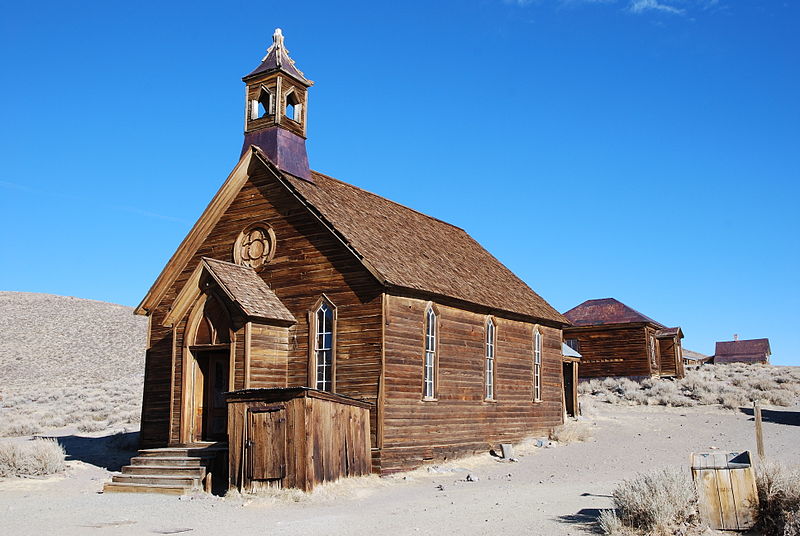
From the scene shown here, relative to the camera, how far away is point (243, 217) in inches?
790

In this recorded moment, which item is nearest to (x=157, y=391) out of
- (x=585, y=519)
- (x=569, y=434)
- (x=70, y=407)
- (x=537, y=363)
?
(x=537, y=363)

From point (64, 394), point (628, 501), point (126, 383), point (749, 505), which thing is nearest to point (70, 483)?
point (628, 501)

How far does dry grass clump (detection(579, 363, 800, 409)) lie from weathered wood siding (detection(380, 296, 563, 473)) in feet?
35.6

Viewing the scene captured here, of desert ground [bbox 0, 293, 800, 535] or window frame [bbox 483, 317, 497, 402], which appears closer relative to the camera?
desert ground [bbox 0, 293, 800, 535]

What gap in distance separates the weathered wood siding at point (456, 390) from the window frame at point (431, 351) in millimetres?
120

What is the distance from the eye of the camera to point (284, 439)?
1462 cm

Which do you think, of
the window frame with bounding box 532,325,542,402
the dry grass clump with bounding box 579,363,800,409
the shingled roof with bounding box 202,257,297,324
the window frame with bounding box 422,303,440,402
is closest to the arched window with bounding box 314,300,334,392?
the shingled roof with bounding box 202,257,297,324

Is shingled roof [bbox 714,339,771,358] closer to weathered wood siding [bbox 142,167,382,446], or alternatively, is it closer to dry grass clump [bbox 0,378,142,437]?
dry grass clump [bbox 0,378,142,437]

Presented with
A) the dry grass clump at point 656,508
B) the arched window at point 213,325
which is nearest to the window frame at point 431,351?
the arched window at point 213,325

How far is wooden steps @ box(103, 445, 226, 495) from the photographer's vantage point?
15586 mm

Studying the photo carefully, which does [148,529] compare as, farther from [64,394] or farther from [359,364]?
[64,394]

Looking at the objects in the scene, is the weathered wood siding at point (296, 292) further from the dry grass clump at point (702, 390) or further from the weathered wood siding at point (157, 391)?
the dry grass clump at point (702, 390)

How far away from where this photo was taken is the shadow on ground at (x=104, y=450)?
20.7 m

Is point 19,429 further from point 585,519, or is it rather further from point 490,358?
point 585,519
